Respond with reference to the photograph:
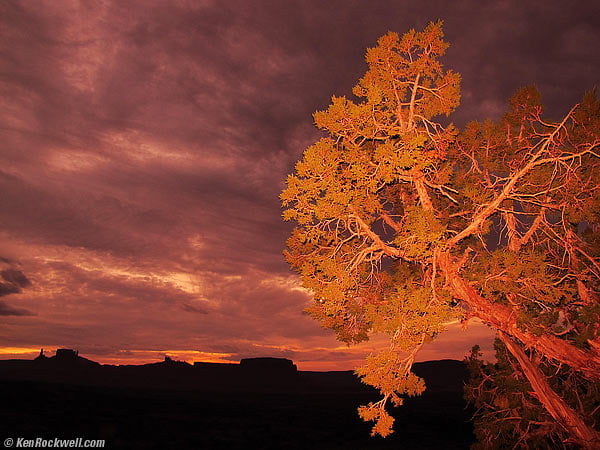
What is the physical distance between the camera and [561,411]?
1041 centimetres

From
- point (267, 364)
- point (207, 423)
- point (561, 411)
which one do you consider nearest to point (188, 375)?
point (267, 364)

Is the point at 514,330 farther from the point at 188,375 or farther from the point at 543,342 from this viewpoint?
the point at 188,375

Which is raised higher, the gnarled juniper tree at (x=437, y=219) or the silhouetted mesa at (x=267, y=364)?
the gnarled juniper tree at (x=437, y=219)

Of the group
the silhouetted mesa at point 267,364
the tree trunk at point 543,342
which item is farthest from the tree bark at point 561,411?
the silhouetted mesa at point 267,364

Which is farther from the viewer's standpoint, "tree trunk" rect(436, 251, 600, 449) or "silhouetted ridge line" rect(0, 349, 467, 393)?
"silhouetted ridge line" rect(0, 349, 467, 393)

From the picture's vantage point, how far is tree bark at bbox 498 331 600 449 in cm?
1018

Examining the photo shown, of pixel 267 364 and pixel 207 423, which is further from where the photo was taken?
pixel 267 364

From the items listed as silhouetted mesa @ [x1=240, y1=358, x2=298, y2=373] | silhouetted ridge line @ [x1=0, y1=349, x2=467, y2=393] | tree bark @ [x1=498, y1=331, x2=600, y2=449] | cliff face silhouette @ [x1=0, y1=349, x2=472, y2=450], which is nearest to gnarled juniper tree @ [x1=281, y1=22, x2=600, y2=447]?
tree bark @ [x1=498, y1=331, x2=600, y2=449]

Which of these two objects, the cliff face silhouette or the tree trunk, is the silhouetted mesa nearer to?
the cliff face silhouette

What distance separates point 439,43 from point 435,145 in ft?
10.8

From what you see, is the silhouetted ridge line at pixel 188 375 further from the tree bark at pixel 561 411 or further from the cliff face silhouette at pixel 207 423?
the tree bark at pixel 561 411

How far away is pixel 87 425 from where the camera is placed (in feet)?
167

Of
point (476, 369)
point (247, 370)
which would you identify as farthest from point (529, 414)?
point (247, 370)

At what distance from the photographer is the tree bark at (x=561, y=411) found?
10.2 metres
